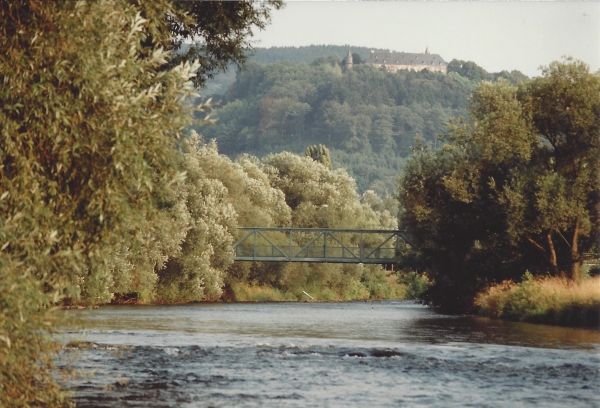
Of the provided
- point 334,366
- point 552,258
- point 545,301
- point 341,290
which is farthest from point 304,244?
point 334,366

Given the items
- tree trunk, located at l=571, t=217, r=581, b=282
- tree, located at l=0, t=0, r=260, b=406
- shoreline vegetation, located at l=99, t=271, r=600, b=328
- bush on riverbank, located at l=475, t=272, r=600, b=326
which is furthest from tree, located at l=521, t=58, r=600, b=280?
tree, located at l=0, t=0, r=260, b=406

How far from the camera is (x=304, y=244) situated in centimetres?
7881

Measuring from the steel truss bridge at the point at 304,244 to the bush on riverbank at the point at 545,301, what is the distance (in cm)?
2074

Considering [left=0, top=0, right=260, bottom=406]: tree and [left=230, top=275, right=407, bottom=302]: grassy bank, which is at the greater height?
[left=0, top=0, right=260, bottom=406]: tree

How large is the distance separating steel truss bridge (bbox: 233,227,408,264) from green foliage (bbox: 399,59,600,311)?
17.8 metres

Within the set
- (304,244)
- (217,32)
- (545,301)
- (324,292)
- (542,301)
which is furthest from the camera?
(324,292)

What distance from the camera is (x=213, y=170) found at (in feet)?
229

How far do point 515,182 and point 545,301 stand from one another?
20.2 feet

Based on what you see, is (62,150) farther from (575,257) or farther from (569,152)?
(575,257)

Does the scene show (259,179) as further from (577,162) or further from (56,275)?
(56,275)

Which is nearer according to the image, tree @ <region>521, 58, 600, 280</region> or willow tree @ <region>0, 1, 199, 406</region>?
willow tree @ <region>0, 1, 199, 406</region>

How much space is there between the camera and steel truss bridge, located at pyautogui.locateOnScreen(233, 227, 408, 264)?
224 ft

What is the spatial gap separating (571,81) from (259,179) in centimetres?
3799

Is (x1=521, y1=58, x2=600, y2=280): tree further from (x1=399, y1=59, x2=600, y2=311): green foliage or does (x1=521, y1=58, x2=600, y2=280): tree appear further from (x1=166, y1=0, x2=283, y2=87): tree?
(x1=166, y1=0, x2=283, y2=87): tree
